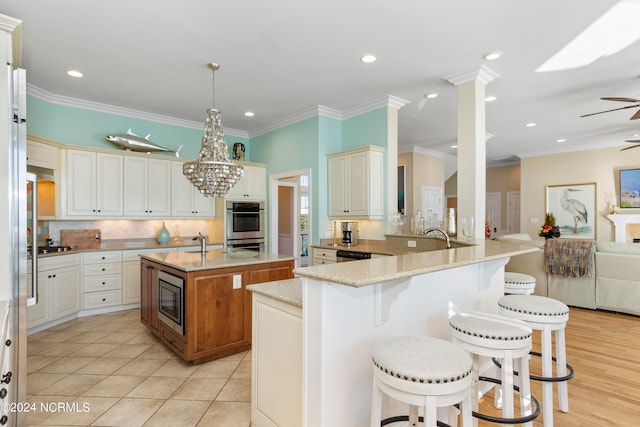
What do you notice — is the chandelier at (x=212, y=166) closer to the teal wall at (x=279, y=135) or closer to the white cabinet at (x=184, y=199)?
the teal wall at (x=279, y=135)

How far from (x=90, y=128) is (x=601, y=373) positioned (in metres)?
6.42

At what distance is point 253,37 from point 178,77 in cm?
132

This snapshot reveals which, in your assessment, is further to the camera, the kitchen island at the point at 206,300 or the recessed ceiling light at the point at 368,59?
the recessed ceiling light at the point at 368,59

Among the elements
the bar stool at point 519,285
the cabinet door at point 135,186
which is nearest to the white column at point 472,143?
the bar stool at point 519,285

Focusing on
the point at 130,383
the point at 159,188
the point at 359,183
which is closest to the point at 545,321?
the point at 130,383

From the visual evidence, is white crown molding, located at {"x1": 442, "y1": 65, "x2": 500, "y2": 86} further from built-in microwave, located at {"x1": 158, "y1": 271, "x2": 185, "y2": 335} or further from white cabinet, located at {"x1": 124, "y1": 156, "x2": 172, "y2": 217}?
white cabinet, located at {"x1": 124, "y1": 156, "x2": 172, "y2": 217}

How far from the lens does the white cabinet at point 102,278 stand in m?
4.32

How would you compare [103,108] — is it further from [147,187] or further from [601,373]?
[601,373]

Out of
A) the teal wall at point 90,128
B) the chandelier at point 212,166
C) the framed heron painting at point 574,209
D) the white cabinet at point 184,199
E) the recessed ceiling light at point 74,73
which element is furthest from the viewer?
the framed heron painting at point 574,209

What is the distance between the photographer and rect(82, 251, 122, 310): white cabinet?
4316 mm

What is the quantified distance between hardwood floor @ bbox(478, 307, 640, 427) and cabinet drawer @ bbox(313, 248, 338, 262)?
2.44 m

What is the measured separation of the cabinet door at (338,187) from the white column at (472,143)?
1.65 m

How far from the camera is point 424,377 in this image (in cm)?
120

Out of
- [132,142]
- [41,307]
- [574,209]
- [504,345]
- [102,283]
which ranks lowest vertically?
[41,307]
